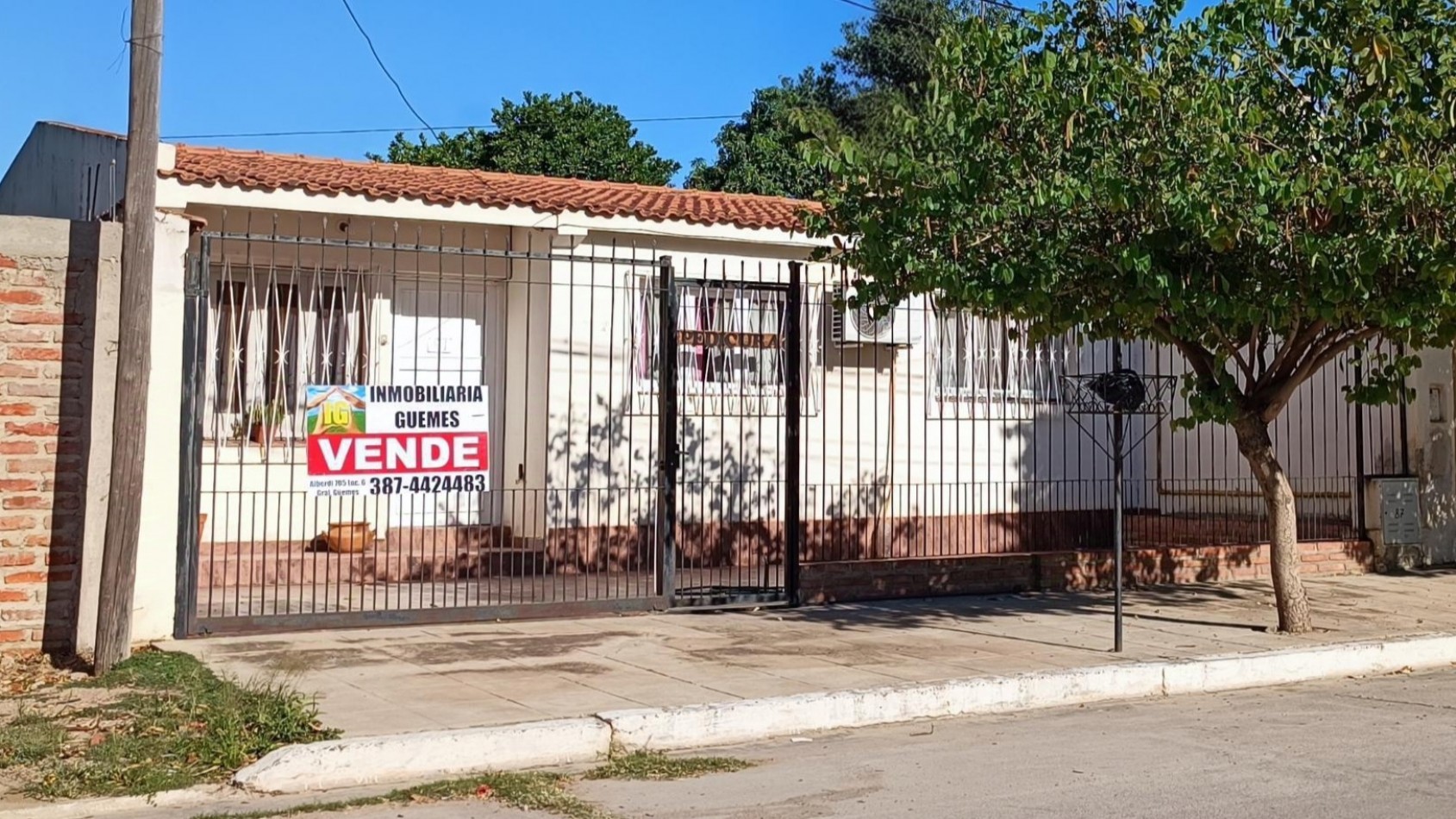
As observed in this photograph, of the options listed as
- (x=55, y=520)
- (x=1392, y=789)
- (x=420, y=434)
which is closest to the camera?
(x=1392, y=789)

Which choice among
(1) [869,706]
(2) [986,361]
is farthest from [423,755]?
(2) [986,361]

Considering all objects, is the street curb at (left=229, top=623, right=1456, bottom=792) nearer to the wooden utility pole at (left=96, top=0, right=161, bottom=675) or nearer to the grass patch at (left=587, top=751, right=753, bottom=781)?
the grass patch at (left=587, top=751, right=753, bottom=781)

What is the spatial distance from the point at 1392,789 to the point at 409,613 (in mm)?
6820

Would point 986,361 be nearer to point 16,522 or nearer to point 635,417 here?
point 635,417

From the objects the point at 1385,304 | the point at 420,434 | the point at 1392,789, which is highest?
the point at 1385,304

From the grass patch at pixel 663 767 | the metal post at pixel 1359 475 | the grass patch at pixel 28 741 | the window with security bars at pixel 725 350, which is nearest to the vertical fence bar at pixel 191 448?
the grass patch at pixel 28 741

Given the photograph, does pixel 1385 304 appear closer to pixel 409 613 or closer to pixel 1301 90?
pixel 1301 90

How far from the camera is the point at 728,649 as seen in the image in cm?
1002

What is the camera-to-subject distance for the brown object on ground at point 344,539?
41.4 ft

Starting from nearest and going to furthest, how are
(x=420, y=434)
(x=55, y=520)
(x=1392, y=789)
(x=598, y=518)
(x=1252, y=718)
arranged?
(x=1392, y=789), (x=1252, y=718), (x=55, y=520), (x=420, y=434), (x=598, y=518)

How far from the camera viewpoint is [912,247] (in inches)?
397

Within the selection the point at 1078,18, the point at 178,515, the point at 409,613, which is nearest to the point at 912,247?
the point at 1078,18

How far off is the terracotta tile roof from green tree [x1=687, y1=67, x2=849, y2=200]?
608 inches

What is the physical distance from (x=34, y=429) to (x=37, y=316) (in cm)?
73
